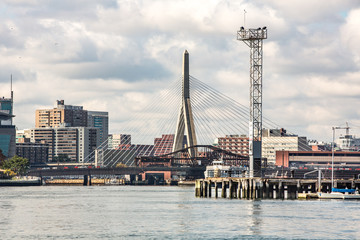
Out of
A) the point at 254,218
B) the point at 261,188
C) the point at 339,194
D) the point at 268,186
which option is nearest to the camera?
the point at 254,218

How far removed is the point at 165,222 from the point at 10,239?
2014 centimetres

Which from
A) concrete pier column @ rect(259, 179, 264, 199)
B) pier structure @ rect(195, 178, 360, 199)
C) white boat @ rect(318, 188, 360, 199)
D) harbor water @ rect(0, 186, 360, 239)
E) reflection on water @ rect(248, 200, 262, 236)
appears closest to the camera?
harbor water @ rect(0, 186, 360, 239)

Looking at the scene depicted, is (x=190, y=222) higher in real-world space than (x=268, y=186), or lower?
lower

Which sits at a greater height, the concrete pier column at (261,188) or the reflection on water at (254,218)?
the concrete pier column at (261,188)

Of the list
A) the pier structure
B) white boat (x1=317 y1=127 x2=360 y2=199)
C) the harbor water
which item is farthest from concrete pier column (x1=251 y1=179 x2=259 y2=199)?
white boat (x1=317 y1=127 x2=360 y2=199)

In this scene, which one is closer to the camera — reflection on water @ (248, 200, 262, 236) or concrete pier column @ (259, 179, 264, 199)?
reflection on water @ (248, 200, 262, 236)

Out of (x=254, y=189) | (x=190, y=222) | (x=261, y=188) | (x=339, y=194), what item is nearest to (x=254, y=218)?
(x=190, y=222)

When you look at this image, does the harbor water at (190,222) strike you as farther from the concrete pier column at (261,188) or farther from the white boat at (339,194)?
the white boat at (339,194)

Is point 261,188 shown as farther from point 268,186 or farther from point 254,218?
point 254,218

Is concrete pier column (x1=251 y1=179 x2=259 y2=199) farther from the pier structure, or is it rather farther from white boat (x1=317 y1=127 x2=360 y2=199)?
white boat (x1=317 y1=127 x2=360 y2=199)

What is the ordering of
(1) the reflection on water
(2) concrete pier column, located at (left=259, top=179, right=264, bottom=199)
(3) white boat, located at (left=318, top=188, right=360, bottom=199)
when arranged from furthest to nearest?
(3) white boat, located at (left=318, top=188, right=360, bottom=199) < (2) concrete pier column, located at (left=259, top=179, right=264, bottom=199) < (1) the reflection on water

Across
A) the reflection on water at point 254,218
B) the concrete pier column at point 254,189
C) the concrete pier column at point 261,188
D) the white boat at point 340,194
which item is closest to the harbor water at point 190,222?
the reflection on water at point 254,218

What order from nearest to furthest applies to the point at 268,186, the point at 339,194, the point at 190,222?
the point at 190,222, the point at 268,186, the point at 339,194

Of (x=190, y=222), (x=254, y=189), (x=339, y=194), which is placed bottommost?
(x=190, y=222)
